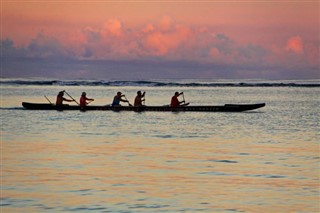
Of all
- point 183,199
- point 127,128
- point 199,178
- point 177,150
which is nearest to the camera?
point 183,199

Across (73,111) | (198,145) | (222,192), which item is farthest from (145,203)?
(73,111)

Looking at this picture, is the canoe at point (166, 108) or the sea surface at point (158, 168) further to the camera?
the canoe at point (166, 108)

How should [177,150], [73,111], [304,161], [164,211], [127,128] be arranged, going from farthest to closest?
[73,111]
[127,128]
[177,150]
[304,161]
[164,211]

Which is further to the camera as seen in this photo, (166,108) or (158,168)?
(166,108)

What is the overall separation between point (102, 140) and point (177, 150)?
3437 mm

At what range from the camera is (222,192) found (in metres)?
12.9

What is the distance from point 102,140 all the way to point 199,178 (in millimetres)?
8070

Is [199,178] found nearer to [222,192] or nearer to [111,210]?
[222,192]

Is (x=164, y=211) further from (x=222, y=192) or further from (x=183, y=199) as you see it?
(x=222, y=192)

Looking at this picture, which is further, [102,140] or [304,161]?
[102,140]

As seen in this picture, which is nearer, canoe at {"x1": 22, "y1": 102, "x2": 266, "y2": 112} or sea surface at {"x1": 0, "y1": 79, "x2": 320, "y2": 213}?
sea surface at {"x1": 0, "y1": 79, "x2": 320, "y2": 213}

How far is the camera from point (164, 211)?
448 inches

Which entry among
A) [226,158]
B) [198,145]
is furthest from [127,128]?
[226,158]

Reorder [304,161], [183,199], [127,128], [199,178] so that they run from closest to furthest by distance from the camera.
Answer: [183,199]
[199,178]
[304,161]
[127,128]
